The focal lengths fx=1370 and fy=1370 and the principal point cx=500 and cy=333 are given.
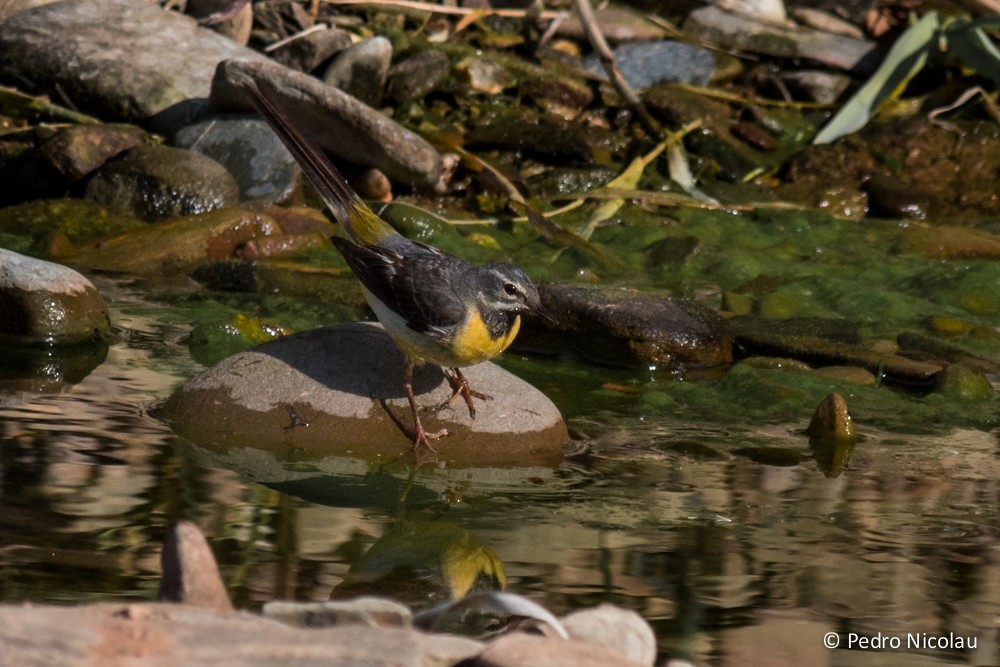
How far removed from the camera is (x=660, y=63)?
1192 centimetres

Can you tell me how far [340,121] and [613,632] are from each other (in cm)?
661

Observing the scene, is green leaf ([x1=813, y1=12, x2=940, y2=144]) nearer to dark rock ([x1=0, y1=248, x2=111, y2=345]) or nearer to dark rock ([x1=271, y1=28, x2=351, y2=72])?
dark rock ([x1=271, y1=28, x2=351, y2=72])

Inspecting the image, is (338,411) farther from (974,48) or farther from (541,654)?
(974,48)

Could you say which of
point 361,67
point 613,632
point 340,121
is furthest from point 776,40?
point 613,632

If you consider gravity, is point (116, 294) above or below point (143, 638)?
below

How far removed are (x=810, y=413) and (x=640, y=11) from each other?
675cm

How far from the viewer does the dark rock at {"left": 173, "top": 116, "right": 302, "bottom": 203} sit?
381 inches

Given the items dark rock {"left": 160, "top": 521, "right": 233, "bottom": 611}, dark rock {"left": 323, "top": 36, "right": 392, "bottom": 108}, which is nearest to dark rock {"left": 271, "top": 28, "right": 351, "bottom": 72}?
dark rock {"left": 323, "top": 36, "right": 392, "bottom": 108}

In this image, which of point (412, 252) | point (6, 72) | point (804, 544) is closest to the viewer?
point (804, 544)

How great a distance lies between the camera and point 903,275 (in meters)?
9.16

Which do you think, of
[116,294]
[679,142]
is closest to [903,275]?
[679,142]

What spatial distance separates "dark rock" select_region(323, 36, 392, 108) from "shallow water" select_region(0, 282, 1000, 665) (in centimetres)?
429

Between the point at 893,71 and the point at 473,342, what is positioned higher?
the point at 893,71

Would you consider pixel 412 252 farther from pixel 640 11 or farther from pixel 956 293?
pixel 640 11
